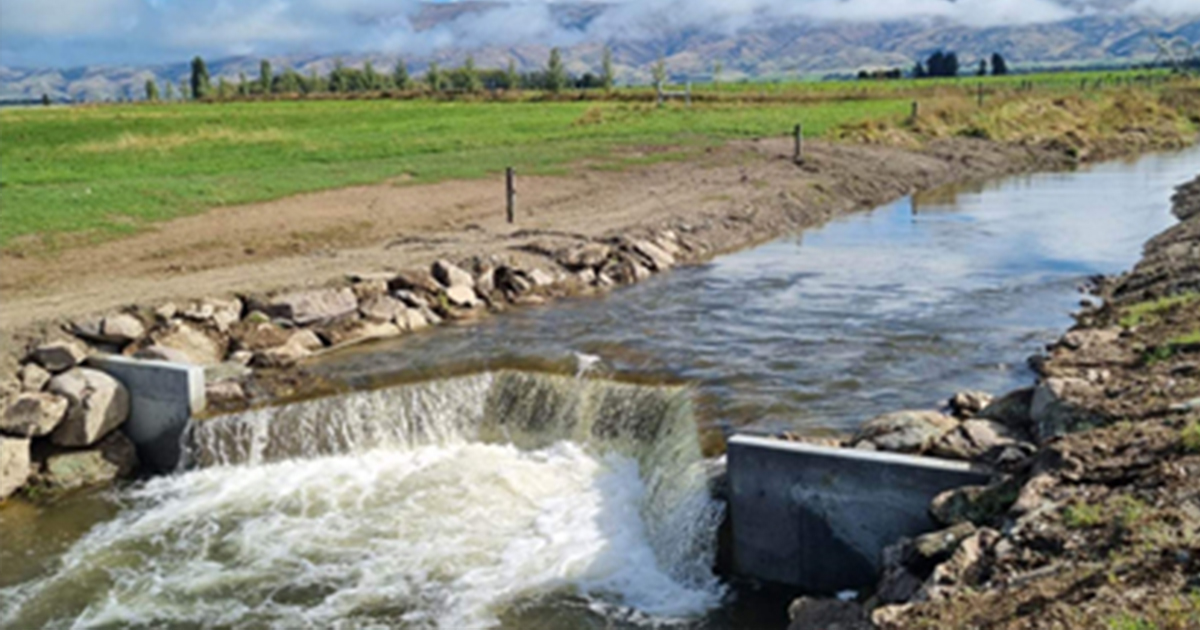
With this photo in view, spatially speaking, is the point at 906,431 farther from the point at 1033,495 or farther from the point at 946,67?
the point at 946,67

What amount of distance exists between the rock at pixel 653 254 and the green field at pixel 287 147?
9902 millimetres

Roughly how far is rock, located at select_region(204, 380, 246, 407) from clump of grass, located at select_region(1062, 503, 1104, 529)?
36.0ft

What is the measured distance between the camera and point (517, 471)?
1359 centimetres

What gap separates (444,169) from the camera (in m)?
33.7

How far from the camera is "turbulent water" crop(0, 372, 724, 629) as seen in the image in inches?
428

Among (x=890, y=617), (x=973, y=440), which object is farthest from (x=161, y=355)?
(x=890, y=617)

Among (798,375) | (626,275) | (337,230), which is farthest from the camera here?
(337,230)

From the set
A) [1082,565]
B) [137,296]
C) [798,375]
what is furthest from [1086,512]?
[137,296]

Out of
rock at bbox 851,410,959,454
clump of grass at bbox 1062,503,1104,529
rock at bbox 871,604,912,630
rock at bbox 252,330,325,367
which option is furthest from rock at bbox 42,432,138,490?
clump of grass at bbox 1062,503,1104,529

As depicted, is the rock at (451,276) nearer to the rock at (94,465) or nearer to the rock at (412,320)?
the rock at (412,320)

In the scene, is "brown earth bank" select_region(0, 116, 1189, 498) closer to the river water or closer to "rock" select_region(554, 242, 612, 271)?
"rock" select_region(554, 242, 612, 271)

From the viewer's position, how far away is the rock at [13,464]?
1396 centimetres

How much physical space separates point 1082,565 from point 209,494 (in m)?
10.3

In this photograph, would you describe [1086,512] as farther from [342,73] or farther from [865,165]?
[342,73]
